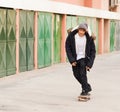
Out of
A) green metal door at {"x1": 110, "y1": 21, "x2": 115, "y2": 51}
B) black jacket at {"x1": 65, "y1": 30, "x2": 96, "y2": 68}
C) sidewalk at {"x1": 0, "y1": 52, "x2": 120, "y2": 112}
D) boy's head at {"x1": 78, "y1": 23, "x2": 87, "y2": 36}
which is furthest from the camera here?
green metal door at {"x1": 110, "y1": 21, "x2": 115, "y2": 51}

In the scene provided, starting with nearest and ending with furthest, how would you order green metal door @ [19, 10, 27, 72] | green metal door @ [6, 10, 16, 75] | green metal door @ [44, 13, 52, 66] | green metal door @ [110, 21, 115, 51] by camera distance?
1. green metal door @ [6, 10, 16, 75]
2. green metal door @ [19, 10, 27, 72]
3. green metal door @ [44, 13, 52, 66]
4. green metal door @ [110, 21, 115, 51]

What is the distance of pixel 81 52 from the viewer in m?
12.8

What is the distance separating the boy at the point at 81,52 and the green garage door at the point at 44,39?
32.2 ft

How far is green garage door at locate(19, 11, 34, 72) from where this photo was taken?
2048 centimetres

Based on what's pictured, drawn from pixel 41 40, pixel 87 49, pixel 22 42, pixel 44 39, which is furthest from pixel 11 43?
pixel 87 49

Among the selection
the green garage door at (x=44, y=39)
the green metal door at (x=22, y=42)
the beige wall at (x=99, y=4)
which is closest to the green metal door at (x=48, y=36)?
the green garage door at (x=44, y=39)

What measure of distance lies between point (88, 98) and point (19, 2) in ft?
25.7

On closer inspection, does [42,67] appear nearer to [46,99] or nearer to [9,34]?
[9,34]

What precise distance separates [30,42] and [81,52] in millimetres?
8961

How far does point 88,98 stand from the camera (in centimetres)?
1287

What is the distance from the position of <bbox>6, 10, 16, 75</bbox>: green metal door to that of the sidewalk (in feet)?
1.33

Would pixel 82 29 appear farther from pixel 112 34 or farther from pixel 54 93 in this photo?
pixel 112 34

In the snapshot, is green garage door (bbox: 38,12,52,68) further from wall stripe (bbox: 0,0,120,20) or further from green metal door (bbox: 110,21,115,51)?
green metal door (bbox: 110,21,115,51)

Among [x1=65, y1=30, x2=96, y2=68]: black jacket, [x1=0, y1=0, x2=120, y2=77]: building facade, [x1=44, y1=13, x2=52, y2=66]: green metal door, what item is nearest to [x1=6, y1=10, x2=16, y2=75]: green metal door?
[x1=0, y1=0, x2=120, y2=77]: building facade
